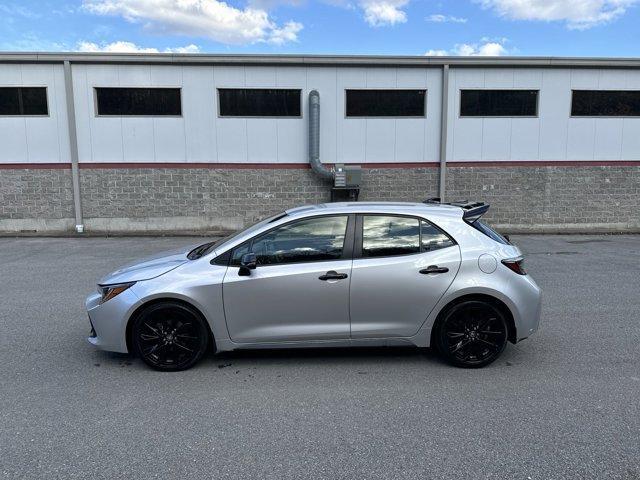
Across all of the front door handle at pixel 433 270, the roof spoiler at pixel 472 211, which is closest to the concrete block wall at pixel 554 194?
the roof spoiler at pixel 472 211

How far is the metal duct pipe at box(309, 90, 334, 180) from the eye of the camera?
13.4 meters

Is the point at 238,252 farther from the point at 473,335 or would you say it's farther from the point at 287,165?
the point at 287,165

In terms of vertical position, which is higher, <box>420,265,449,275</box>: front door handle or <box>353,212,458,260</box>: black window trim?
<box>353,212,458,260</box>: black window trim

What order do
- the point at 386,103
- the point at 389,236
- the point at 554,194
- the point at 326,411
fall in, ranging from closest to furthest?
1. the point at 326,411
2. the point at 389,236
3. the point at 386,103
4. the point at 554,194

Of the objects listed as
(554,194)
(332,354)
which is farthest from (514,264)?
(554,194)

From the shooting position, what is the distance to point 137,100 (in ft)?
44.9

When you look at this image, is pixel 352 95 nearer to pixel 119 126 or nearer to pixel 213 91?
pixel 213 91

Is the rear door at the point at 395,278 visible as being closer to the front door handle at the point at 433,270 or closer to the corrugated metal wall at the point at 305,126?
the front door handle at the point at 433,270

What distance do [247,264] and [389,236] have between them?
1.32 meters

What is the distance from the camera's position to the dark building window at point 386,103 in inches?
549

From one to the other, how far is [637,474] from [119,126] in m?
14.2

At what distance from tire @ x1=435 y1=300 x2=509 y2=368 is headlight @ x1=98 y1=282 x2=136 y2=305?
286cm

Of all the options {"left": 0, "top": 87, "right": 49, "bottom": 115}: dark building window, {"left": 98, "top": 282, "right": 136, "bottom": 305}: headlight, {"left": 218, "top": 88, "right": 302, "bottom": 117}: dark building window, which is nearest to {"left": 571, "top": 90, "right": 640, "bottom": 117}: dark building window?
{"left": 218, "top": 88, "right": 302, "bottom": 117}: dark building window

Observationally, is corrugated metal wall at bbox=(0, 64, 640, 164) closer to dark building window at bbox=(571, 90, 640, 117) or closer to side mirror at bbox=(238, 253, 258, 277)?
dark building window at bbox=(571, 90, 640, 117)
